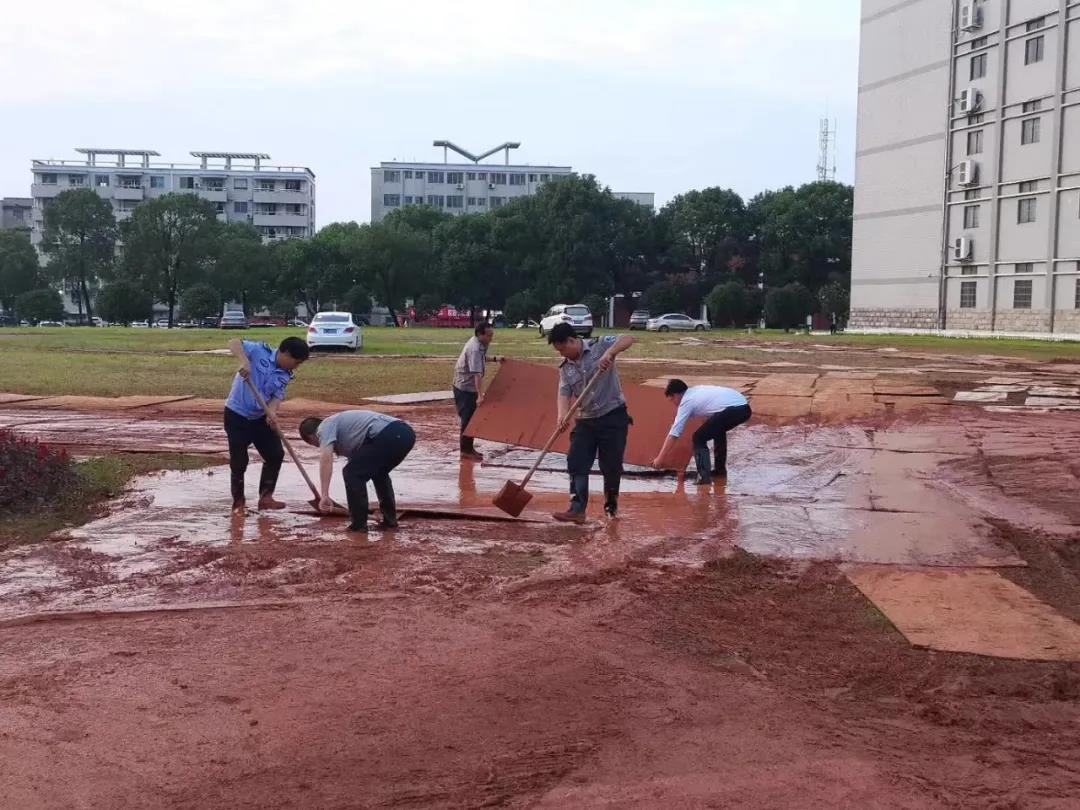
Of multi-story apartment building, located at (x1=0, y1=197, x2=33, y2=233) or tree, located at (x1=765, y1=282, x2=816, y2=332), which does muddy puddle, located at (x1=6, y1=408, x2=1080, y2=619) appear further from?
multi-story apartment building, located at (x1=0, y1=197, x2=33, y2=233)

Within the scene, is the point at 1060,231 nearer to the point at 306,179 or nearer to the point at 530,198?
the point at 530,198

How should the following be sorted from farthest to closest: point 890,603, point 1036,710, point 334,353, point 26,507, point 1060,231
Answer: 1. point 1060,231
2. point 334,353
3. point 26,507
4. point 890,603
5. point 1036,710

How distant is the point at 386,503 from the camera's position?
26.7 feet

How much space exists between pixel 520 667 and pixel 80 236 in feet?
256

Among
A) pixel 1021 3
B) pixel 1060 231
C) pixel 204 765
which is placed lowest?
pixel 204 765

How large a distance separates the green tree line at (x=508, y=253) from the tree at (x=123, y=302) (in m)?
0.34

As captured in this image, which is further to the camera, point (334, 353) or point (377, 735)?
point (334, 353)

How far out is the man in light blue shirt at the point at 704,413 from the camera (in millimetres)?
10578

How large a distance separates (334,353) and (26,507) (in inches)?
890

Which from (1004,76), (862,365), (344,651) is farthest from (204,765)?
(1004,76)

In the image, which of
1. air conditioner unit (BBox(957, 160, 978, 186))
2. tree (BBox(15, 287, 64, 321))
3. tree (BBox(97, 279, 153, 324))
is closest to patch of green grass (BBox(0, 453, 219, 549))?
air conditioner unit (BBox(957, 160, 978, 186))

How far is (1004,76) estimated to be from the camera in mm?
45656

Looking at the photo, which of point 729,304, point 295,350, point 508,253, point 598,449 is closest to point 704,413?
point 598,449

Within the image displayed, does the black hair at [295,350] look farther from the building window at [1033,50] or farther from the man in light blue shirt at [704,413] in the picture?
the building window at [1033,50]
